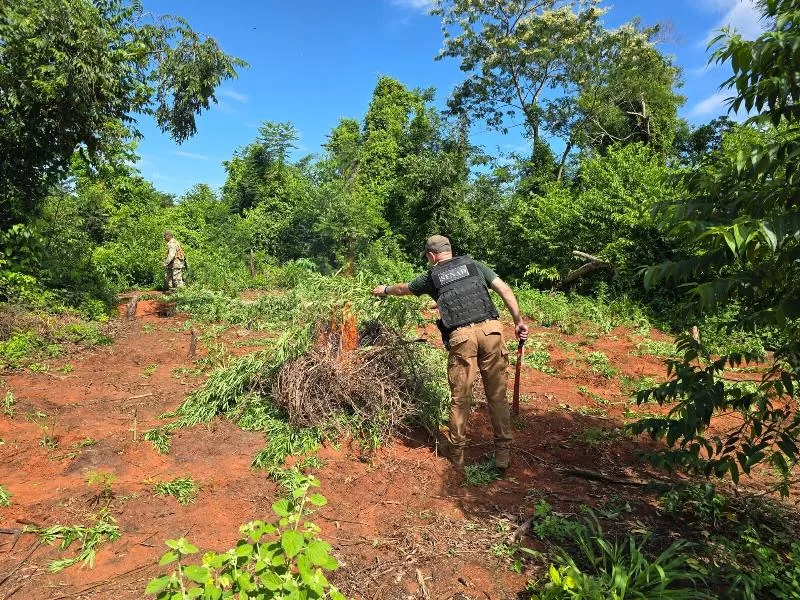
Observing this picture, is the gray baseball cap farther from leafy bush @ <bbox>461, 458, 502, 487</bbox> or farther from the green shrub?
the green shrub

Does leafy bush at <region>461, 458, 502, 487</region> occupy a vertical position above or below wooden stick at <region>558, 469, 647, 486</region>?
above

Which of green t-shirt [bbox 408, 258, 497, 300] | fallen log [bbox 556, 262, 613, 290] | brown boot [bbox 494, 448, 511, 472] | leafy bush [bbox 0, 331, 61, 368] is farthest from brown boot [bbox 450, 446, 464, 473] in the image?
fallen log [bbox 556, 262, 613, 290]

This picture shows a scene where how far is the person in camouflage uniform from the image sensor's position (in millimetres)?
12047

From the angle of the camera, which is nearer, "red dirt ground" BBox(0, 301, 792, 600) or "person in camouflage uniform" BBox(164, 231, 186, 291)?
"red dirt ground" BBox(0, 301, 792, 600)

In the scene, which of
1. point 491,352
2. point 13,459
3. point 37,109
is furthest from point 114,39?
point 491,352

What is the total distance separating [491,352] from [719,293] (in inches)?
83.2

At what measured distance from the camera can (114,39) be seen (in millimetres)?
8297

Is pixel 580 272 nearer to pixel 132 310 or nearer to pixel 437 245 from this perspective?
pixel 437 245

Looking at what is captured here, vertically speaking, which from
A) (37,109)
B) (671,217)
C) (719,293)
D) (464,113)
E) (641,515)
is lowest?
(641,515)

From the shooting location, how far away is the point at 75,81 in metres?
7.65

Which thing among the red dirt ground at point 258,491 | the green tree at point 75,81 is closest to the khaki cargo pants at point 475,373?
the red dirt ground at point 258,491

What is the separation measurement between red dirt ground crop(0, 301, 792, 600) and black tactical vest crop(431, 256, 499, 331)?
1227mm

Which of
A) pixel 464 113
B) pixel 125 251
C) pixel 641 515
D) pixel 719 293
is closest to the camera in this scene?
pixel 719 293

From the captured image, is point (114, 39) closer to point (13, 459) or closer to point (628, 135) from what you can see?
point (13, 459)
